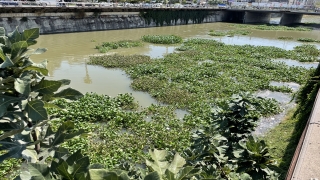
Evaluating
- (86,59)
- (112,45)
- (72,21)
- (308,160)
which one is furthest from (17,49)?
(72,21)

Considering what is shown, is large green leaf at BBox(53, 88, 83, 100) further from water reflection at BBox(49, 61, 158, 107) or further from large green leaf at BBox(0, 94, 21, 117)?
water reflection at BBox(49, 61, 158, 107)

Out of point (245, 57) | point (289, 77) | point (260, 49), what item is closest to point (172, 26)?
point (260, 49)

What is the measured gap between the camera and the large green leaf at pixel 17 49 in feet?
4.80

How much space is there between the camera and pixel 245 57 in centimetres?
1792

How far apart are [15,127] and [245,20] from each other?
164ft

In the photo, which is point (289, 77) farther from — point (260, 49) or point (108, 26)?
point (108, 26)

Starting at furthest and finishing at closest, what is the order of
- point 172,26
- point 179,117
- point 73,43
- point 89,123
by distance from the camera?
1. point 172,26
2. point 73,43
3. point 179,117
4. point 89,123

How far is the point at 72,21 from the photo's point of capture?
2491cm

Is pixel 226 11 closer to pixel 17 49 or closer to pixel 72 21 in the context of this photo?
pixel 72 21

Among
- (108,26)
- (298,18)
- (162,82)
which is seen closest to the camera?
(162,82)

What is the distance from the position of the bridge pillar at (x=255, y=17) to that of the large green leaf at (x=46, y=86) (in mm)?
49624

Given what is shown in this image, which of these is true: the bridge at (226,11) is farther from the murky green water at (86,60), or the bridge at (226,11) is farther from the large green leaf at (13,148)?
the large green leaf at (13,148)

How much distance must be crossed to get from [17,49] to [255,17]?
53.9m

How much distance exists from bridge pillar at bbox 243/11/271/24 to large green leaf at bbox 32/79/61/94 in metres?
49.6
